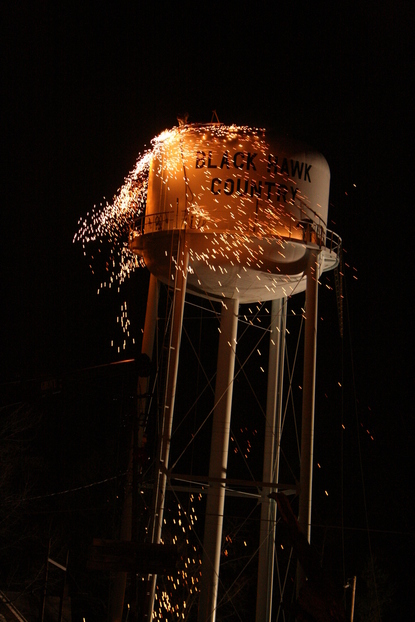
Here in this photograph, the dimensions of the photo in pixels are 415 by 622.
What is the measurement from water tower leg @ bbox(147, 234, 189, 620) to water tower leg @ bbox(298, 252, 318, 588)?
247 centimetres

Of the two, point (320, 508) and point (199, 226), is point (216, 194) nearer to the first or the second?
point (199, 226)

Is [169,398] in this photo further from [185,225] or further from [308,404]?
[185,225]

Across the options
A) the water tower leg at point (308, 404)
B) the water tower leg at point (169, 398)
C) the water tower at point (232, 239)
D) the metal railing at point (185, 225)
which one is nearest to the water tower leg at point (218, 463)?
the water tower at point (232, 239)

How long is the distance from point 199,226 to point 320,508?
2028cm

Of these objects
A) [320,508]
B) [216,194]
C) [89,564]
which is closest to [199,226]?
[216,194]

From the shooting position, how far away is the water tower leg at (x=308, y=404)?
54.4 feet

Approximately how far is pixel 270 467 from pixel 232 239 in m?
4.95

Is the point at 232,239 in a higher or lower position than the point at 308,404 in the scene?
higher

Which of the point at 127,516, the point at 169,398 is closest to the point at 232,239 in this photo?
the point at 169,398

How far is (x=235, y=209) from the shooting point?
691 inches

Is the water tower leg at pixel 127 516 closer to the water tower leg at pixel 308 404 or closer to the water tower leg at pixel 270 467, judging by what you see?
the water tower leg at pixel 270 467

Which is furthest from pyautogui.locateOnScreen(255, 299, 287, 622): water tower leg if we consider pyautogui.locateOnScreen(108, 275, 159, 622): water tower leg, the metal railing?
pyautogui.locateOnScreen(108, 275, 159, 622): water tower leg

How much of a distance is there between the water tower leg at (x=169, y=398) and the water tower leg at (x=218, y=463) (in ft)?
5.91

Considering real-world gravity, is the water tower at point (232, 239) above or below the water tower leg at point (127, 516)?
above
